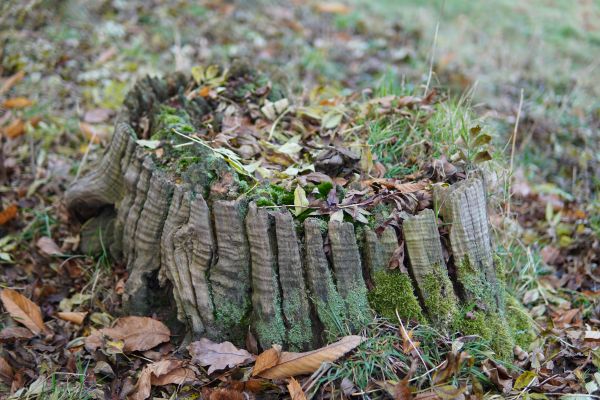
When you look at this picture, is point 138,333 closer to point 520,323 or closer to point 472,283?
point 472,283

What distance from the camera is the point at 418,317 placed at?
104 inches

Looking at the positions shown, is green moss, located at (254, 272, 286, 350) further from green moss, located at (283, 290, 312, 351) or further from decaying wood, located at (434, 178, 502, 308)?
decaying wood, located at (434, 178, 502, 308)

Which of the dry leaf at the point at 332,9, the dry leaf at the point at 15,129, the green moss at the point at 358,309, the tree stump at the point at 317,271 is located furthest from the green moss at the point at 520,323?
the dry leaf at the point at 332,9

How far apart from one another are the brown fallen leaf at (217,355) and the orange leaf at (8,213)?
186 cm

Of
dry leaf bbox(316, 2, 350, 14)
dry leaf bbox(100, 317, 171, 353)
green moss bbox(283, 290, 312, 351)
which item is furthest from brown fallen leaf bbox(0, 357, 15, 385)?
dry leaf bbox(316, 2, 350, 14)

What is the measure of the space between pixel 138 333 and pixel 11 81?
10.3 ft

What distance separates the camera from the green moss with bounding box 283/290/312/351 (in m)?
2.62

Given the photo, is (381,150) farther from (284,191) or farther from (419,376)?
(419,376)

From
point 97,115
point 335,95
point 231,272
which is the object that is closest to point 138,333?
point 231,272

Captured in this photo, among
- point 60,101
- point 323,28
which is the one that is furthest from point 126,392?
point 323,28

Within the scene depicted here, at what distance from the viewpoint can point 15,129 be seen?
14.7ft

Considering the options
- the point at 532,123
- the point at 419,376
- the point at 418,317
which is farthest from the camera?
the point at 532,123

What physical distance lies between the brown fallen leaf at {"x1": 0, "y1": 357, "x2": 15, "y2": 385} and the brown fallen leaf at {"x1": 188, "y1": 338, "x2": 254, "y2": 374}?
96 cm

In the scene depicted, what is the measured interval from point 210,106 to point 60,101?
2.05m
